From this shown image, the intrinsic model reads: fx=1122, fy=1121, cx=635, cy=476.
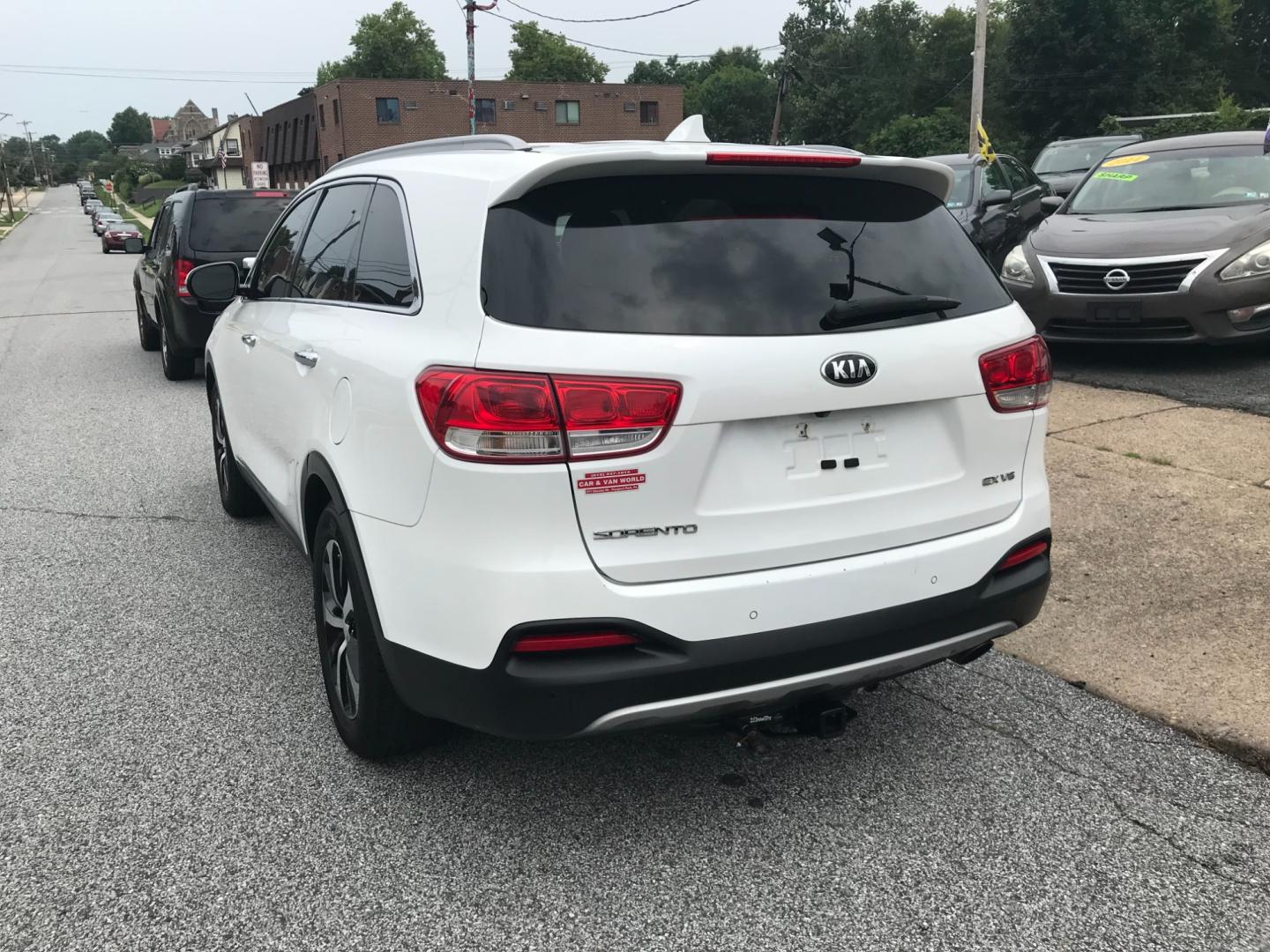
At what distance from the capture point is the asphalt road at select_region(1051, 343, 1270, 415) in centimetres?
774

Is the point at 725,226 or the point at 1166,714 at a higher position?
the point at 725,226

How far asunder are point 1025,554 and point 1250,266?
20.4ft

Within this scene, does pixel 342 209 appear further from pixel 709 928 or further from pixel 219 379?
pixel 709 928

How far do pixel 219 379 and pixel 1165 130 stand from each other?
34498 millimetres

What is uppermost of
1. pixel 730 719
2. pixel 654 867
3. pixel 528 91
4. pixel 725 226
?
pixel 528 91

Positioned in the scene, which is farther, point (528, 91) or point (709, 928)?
point (528, 91)

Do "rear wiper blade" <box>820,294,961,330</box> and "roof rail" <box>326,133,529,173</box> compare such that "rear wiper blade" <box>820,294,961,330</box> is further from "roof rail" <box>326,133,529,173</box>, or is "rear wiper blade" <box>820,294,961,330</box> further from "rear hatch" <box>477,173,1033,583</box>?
"roof rail" <box>326,133,529,173</box>

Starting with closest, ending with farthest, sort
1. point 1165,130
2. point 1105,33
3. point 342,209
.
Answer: point 342,209
point 1165,130
point 1105,33

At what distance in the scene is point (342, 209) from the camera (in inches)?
155

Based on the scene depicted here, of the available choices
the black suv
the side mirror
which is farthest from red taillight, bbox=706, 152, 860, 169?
the black suv

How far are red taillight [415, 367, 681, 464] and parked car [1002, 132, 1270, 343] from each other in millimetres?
6955

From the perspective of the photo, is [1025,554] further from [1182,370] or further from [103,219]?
[103,219]

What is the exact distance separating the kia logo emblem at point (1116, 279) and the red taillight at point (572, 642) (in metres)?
7.12

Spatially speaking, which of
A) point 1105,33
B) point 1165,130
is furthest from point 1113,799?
point 1105,33
